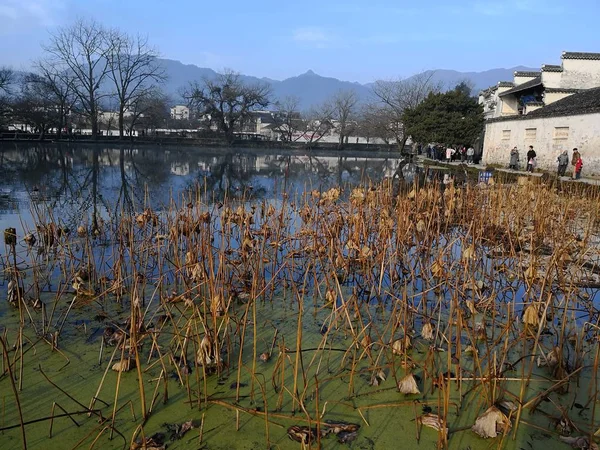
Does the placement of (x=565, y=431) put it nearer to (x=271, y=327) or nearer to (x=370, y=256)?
(x=271, y=327)

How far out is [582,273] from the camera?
5.02 m

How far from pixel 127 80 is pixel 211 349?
45.1 m

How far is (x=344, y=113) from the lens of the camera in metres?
55.2

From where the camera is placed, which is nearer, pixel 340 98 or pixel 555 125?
pixel 555 125

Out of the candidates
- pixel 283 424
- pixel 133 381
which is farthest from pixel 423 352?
pixel 133 381

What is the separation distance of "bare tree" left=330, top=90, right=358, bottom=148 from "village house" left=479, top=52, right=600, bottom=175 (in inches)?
926

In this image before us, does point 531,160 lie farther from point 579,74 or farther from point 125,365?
point 125,365

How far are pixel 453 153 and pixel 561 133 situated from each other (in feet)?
36.6

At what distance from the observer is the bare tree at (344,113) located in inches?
2099

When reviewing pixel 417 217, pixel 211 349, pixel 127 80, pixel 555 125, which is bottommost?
pixel 211 349

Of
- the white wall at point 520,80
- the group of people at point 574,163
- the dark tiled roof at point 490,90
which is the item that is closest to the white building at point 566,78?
the white wall at point 520,80

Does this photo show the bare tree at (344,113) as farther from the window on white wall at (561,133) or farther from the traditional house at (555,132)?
the window on white wall at (561,133)

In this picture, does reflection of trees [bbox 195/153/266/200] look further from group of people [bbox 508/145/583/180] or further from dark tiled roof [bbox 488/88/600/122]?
dark tiled roof [bbox 488/88/600/122]

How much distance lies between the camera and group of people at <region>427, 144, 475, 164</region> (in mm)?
27173
